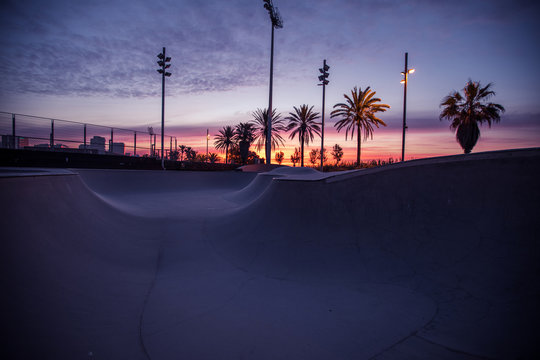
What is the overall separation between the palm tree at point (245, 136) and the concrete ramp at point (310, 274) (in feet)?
93.3

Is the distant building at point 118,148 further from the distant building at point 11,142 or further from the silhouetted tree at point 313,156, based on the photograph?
the silhouetted tree at point 313,156

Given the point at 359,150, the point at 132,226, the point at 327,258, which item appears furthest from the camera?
the point at 359,150

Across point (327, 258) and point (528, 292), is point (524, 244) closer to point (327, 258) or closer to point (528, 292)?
point (528, 292)

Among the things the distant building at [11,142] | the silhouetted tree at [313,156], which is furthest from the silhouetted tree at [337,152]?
the distant building at [11,142]

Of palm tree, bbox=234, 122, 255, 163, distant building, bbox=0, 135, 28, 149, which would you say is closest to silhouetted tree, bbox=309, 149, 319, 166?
palm tree, bbox=234, 122, 255, 163

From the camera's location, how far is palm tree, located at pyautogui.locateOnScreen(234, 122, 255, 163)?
112ft

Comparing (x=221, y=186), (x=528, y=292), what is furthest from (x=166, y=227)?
(x=221, y=186)

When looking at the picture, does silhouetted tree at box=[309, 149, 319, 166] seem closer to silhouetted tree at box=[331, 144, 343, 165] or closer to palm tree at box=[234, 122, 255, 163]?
silhouetted tree at box=[331, 144, 343, 165]

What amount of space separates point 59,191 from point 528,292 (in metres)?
8.02

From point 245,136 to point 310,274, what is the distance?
32056mm

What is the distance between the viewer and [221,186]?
1700cm

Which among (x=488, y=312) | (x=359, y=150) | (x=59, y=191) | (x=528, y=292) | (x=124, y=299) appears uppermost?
(x=359, y=150)

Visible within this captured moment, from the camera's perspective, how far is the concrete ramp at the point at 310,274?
99.8 inches

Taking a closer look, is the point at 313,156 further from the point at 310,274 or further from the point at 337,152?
the point at 310,274
